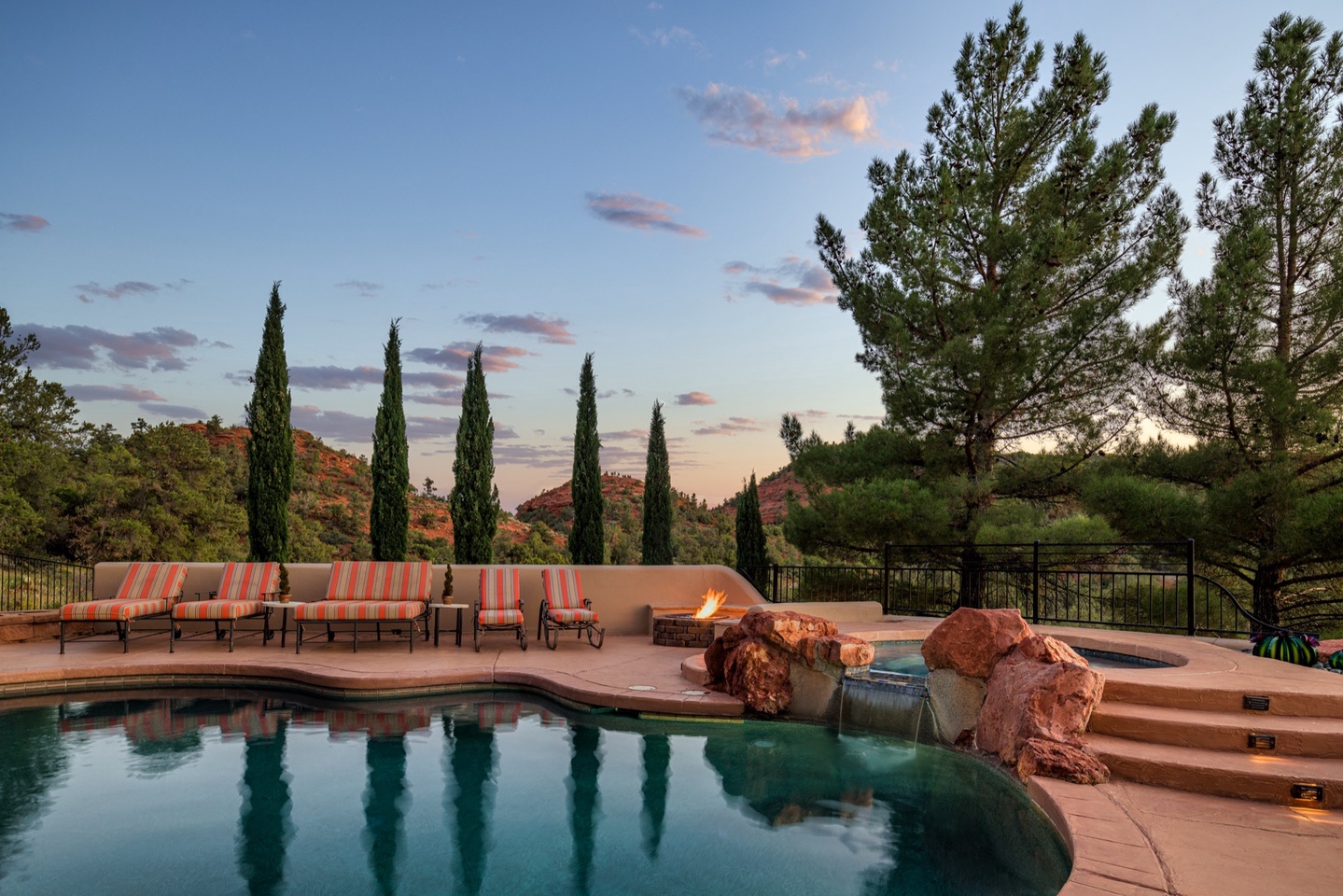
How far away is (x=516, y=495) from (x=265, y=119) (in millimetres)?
8406

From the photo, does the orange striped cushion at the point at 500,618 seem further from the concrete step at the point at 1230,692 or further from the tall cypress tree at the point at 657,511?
the tall cypress tree at the point at 657,511

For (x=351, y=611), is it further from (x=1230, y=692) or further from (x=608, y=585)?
(x=1230, y=692)

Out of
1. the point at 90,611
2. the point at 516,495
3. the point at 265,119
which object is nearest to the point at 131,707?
the point at 90,611

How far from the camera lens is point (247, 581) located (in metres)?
8.62

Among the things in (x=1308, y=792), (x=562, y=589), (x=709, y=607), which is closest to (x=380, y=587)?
(x=562, y=589)

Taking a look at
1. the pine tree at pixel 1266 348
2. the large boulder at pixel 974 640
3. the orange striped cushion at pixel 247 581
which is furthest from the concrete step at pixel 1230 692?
the orange striped cushion at pixel 247 581

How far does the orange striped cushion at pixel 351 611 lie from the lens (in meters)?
7.85

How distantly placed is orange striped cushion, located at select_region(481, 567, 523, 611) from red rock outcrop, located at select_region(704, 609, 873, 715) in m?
3.08

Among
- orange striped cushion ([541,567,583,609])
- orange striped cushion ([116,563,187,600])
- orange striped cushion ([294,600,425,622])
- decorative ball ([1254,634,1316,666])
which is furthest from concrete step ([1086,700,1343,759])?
orange striped cushion ([116,563,187,600])

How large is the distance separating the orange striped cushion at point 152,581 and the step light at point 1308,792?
947 cm

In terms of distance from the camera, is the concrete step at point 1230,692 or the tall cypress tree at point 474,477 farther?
the tall cypress tree at point 474,477

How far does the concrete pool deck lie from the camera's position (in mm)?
2965

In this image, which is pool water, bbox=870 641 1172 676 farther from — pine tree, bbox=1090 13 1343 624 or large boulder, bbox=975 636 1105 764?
pine tree, bbox=1090 13 1343 624

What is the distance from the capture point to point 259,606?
27.0 feet
